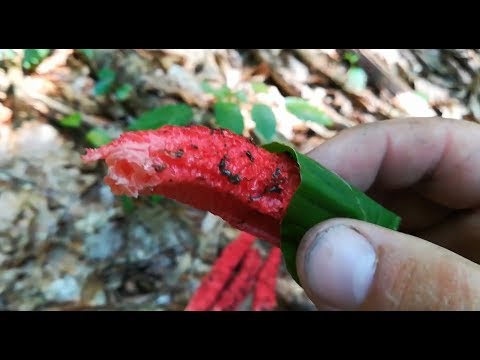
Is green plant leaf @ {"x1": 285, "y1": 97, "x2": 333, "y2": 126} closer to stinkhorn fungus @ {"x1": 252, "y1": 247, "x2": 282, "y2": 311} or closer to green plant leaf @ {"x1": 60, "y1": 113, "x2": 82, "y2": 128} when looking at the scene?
stinkhorn fungus @ {"x1": 252, "y1": 247, "x2": 282, "y2": 311}

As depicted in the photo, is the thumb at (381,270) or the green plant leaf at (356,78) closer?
the thumb at (381,270)

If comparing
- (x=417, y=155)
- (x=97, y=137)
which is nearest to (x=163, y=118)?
(x=97, y=137)

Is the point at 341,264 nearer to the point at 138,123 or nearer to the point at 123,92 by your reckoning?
the point at 138,123

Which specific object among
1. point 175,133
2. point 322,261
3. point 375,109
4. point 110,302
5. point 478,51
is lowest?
point 110,302

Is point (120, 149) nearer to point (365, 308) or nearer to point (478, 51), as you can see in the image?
point (365, 308)

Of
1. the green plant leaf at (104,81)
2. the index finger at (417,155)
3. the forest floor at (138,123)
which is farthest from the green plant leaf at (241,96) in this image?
the index finger at (417,155)

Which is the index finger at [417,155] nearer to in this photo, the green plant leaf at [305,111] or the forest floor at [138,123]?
the forest floor at [138,123]

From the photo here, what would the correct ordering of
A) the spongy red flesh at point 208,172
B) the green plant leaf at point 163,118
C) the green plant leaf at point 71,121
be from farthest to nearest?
the green plant leaf at point 71,121
the green plant leaf at point 163,118
the spongy red flesh at point 208,172

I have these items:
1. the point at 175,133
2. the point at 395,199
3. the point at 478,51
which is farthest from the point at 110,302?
the point at 478,51
